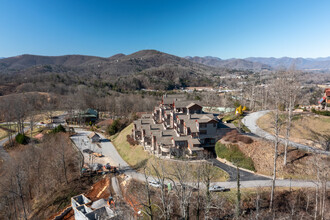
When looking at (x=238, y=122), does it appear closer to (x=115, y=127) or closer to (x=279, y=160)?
(x=279, y=160)

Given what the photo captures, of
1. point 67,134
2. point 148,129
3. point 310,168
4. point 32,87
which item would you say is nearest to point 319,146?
point 310,168

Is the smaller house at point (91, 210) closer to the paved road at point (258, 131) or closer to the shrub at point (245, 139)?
the shrub at point (245, 139)

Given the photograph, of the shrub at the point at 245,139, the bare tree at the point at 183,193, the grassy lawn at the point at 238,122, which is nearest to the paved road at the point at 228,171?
the bare tree at the point at 183,193

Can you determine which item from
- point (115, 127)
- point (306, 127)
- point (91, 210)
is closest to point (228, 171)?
point (306, 127)

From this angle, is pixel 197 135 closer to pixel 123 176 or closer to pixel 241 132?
pixel 241 132

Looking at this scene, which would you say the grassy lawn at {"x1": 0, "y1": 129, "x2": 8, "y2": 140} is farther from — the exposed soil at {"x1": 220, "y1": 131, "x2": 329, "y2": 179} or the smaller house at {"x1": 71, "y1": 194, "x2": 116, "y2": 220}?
the exposed soil at {"x1": 220, "y1": 131, "x2": 329, "y2": 179}

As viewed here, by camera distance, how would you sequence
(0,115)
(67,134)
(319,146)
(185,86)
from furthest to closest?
(185,86) → (0,115) → (67,134) → (319,146)
